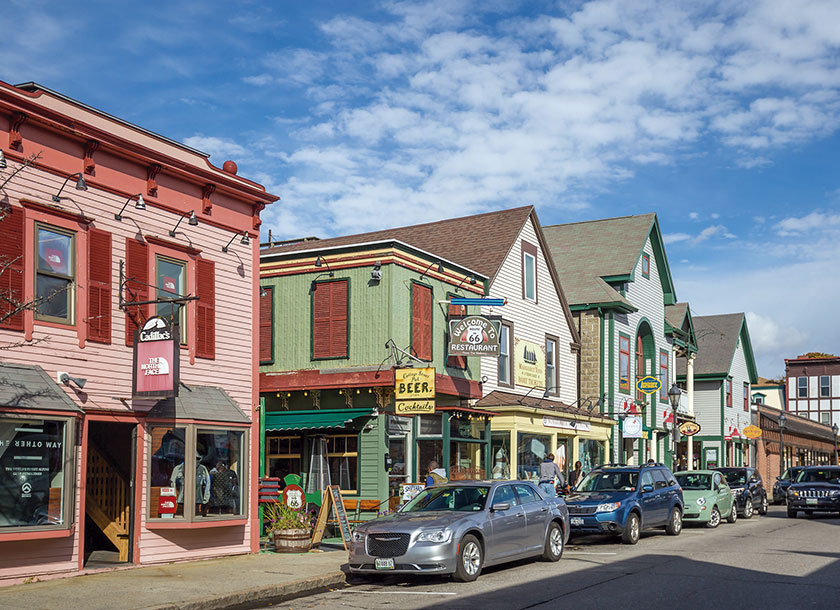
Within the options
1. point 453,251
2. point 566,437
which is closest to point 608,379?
point 566,437

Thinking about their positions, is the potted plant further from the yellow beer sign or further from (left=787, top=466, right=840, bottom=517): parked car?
(left=787, top=466, right=840, bottom=517): parked car

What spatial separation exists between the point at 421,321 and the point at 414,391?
9.73ft

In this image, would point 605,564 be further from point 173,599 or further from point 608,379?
point 608,379

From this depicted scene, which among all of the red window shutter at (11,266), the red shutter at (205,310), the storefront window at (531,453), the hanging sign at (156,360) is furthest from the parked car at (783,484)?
the red window shutter at (11,266)

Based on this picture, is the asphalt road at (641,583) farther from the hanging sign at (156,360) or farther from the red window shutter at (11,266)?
the red window shutter at (11,266)

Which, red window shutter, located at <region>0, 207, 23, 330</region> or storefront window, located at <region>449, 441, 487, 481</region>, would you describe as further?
storefront window, located at <region>449, 441, 487, 481</region>

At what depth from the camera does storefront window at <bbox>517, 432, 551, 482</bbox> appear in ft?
88.3

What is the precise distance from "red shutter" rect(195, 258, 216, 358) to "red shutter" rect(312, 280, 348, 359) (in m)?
6.55

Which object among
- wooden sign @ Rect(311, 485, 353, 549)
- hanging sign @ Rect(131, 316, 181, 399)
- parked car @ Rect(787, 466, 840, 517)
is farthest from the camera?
parked car @ Rect(787, 466, 840, 517)

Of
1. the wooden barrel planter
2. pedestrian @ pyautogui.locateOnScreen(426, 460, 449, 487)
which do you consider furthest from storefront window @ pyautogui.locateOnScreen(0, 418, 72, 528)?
pedestrian @ pyautogui.locateOnScreen(426, 460, 449, 487)

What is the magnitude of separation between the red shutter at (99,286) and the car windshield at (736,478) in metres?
21.4

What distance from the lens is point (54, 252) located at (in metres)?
14.8

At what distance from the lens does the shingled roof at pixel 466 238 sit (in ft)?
93.2

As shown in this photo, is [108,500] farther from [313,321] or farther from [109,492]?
[313,321]
